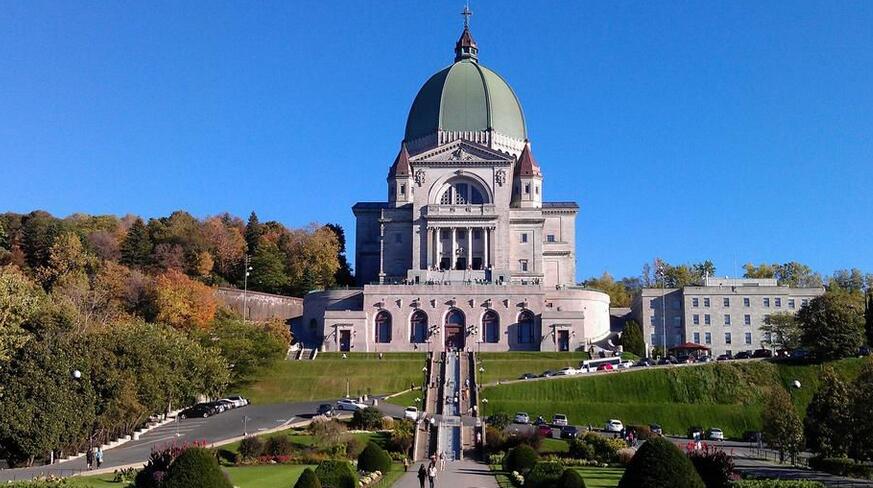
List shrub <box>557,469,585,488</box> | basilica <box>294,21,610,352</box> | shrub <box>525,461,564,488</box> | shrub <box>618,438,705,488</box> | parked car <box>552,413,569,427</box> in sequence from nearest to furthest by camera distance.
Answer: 1. shrub <box>618,438,705,488</box>
2. shrub <box>557,469,585,488</box>
3. shrub <box>525,461,564,488</box>
4. parked car <box>552,413,569,427</box>
5. basilica <box>294,21,610,352</box>

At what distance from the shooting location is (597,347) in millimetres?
93188

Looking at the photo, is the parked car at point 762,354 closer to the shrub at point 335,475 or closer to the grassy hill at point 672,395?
the grassy hill at point 672,395

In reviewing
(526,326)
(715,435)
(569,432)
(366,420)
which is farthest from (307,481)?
(526,326)

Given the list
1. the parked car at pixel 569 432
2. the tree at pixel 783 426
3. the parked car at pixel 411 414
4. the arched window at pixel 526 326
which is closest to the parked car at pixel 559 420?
the parked car at pixel 569 432

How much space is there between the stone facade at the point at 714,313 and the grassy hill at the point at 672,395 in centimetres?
1851

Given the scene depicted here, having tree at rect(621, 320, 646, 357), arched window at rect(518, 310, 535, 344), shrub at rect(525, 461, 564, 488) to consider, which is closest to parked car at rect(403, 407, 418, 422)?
shrub at rect(525, 461, 564, 488)

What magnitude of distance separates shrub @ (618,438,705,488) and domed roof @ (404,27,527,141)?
85440 mm

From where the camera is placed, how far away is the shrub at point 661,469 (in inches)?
991

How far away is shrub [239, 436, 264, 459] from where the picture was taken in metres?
49.6

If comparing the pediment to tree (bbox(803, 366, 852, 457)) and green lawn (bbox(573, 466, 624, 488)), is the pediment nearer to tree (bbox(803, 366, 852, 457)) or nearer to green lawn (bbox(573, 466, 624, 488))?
tree (bbox(803, 366, 852, 457))

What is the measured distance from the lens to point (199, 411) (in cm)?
6869

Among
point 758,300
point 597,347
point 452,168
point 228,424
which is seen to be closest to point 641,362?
point 597,347

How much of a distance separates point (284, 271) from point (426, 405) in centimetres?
4867

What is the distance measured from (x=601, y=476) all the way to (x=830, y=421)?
13.0 meters
